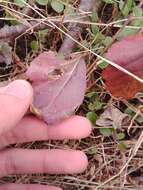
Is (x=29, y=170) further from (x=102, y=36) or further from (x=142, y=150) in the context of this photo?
(x=102, y=36)

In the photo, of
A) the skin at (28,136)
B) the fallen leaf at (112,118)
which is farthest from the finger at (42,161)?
the fallen leaf at (112,118)

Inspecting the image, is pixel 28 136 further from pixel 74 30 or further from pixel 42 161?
pixel 74 30

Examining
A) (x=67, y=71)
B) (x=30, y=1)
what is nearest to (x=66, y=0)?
(x=30, y=1)

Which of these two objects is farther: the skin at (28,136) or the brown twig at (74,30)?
the brown twig at (74,30)

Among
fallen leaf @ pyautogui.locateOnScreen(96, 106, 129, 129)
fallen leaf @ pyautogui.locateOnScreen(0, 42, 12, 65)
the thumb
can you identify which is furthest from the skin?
fallen leaf @ pyautogui.locateOnScreen(0, 42, 12, 65)

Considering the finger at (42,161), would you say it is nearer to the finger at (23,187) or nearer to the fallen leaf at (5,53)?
the finger at (23,187)

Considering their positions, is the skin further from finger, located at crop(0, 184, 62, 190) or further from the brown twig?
the brown twig

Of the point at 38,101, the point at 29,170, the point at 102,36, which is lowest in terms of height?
the point at 29,170

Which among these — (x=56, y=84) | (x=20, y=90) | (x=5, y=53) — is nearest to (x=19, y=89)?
(x=20, y=90)
